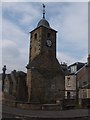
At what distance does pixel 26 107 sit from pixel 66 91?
61.6ft

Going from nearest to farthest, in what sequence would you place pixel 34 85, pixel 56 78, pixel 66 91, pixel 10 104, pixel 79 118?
pixel 79 118, pixel 10 104, pixel 34 85, pixel 56 78, pixel 66 91

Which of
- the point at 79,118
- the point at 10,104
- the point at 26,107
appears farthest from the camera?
the point at 10,104

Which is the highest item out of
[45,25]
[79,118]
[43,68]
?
[45,25]

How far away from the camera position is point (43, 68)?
127ft

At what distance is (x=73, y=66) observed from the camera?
44.9m

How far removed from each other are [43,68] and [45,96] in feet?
16.5

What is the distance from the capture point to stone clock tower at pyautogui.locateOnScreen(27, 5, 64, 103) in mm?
37062

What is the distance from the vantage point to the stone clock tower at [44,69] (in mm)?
37062

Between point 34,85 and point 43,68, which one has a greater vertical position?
point 43,68

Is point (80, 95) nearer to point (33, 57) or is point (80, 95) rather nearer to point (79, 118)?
point (33, 57)

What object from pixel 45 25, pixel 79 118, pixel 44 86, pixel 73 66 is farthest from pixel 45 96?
pixel 79 118

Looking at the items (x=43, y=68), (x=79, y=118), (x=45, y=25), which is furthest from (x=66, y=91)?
(x=79, y=118)

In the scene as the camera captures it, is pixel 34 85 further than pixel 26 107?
Yes

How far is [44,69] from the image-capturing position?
3884 centimetres
